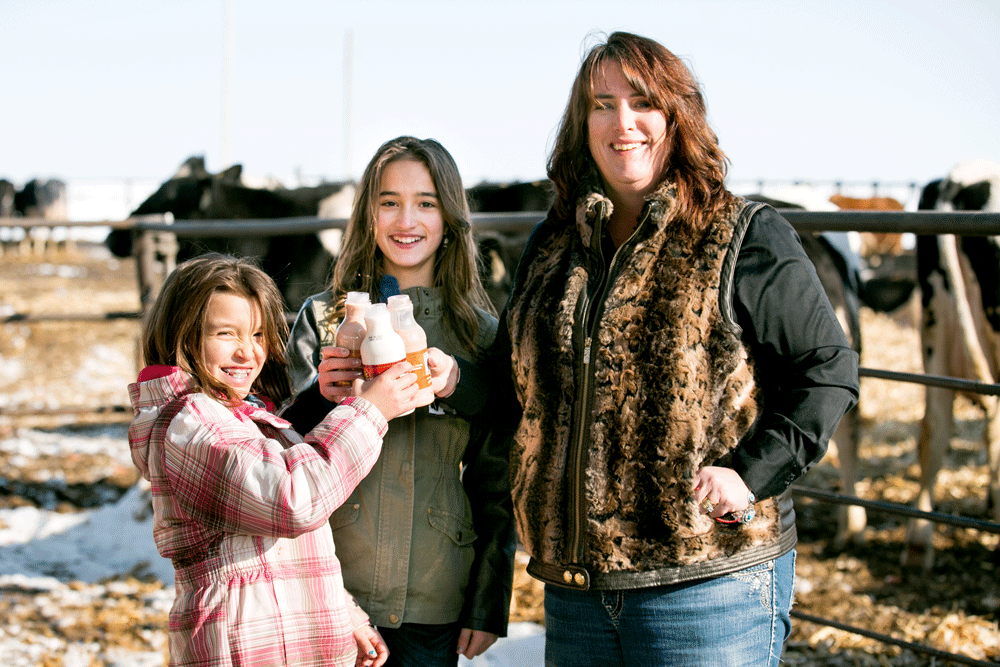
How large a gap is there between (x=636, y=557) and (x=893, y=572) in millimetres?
2841

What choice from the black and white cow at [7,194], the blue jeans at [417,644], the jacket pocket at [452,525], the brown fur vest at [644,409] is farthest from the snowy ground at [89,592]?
the black and white cow at [7,194]

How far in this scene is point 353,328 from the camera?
1568 mm

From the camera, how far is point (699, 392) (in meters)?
1.38

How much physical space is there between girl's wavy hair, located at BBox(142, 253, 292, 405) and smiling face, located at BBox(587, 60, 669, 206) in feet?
2.53

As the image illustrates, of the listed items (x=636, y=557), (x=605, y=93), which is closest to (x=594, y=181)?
(x=605, y=93)

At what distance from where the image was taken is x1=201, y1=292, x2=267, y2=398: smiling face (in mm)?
1597

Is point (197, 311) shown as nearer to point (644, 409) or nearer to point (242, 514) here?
point (242, 514)

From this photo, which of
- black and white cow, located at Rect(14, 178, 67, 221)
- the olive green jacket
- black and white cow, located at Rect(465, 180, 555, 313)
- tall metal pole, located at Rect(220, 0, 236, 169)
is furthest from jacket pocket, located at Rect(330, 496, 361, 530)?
black and white cow, located at Rect(14, 178, 67, 221)

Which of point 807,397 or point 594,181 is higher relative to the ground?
point 594,181

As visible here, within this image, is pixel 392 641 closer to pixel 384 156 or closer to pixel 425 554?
pixel 425 554

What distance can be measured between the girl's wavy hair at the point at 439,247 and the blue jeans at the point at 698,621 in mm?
712

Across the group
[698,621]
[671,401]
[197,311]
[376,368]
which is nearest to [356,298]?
[376,368]

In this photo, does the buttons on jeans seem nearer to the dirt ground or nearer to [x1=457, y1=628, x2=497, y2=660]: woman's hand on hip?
[x1=457, y1=628, x2=497, y2=660]: woman's hand on hip

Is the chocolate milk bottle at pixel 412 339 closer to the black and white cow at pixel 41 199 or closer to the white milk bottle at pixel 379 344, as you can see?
the white milk bottle at pixel 379 344
